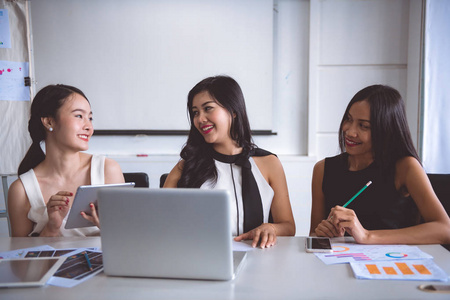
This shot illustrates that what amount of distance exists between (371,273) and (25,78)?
323cm

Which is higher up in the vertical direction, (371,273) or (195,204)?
(195,204)

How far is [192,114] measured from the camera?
1.79m

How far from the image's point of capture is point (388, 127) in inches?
59.1

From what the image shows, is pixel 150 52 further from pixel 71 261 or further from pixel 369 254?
pixel 369 254

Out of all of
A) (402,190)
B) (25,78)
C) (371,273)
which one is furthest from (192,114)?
(25,78)

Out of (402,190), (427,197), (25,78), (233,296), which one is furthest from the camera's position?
(25,78)

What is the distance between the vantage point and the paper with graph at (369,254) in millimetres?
1077

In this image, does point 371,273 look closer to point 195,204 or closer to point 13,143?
point 195,204

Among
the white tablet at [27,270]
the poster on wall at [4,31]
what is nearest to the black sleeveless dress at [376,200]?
the white tablet at [27,270]

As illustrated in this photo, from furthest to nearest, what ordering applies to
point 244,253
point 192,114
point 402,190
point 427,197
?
point 192,114, point 402,190, point 427,197, point 244,253

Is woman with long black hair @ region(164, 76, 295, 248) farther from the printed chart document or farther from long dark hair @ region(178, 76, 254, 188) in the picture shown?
the printed chart document

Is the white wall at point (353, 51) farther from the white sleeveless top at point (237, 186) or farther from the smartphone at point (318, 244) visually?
the smartphone at point (318, 244)

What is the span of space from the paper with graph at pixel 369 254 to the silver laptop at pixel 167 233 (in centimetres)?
33

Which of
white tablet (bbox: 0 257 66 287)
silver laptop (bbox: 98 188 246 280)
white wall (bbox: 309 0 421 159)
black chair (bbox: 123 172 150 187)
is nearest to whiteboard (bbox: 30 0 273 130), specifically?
white wall (bbox: 309 0 421 159)
